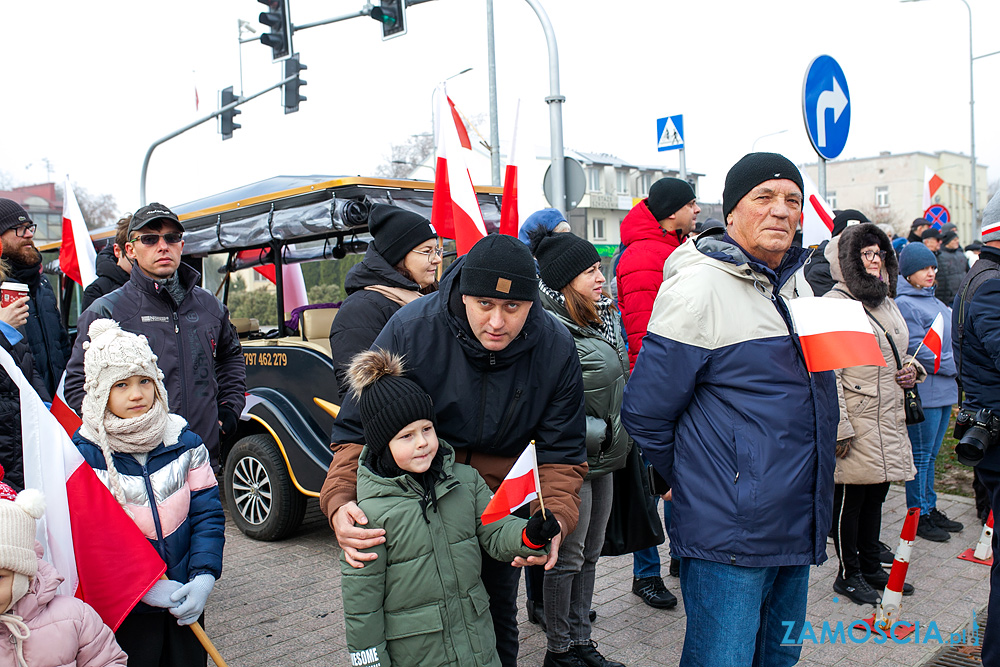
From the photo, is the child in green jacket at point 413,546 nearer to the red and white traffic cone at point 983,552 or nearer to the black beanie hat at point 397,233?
the black beanie hat at point 397,233

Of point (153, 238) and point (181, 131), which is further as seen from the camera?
point (181, 131)

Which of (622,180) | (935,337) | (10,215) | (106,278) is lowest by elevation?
(935,337)

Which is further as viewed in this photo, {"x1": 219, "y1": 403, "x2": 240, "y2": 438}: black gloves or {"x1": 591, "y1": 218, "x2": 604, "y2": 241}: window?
{"x1": 591, "y1": 218, "x2": 604, "y2": 241}: window

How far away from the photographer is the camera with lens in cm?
318

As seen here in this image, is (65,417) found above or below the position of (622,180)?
below

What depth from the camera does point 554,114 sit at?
7707 millimetres

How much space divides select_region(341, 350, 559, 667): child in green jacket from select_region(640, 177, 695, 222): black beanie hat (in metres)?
2.77

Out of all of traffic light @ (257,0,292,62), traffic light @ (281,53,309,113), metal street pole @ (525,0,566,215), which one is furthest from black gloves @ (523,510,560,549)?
traffic light @ (281,53,309,113)

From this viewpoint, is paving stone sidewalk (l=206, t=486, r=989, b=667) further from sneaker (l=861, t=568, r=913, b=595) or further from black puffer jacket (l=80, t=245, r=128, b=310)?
black puffer jacket (l=80, t=245, r=128, b=310)

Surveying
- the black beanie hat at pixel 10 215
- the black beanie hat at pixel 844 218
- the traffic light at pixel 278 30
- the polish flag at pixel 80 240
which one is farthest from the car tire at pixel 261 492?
the traffic light at pixel 278 30

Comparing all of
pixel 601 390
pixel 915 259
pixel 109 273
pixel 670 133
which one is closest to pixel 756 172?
pixel 601 390

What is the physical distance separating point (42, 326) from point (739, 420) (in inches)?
157

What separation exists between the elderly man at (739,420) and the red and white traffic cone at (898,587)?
5.12ft

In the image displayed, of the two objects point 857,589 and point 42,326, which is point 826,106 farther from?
point 42,326
